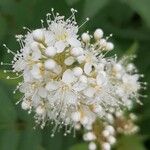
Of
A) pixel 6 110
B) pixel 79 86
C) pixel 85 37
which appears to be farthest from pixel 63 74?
pixel 6 110

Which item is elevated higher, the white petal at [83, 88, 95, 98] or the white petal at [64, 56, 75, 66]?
the white petal at [64, 56, 75, 66]

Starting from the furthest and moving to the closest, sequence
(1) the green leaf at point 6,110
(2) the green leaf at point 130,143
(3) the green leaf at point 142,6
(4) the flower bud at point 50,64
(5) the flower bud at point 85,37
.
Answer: (2) the green leaf at point 130,143 < (3) the green leaf at point 142,6 < (1) the green leaf at point 6,110 < (5) the flower bud at point 85,37 < (4) the flower bud at point 50,64

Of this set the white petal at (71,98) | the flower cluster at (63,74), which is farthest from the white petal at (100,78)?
the white petal at (71,98)

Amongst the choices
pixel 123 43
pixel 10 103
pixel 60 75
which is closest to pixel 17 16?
pixel 10 103

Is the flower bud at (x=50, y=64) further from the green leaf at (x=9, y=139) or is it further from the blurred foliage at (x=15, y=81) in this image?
the green leaf at (x=9, y=139)

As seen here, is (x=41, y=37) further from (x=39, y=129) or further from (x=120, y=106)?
(x=120, y=106)

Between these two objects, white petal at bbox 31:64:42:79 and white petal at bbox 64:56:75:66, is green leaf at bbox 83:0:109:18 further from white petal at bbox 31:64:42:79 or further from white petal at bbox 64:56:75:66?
white petal at bbox 31:64:42:79

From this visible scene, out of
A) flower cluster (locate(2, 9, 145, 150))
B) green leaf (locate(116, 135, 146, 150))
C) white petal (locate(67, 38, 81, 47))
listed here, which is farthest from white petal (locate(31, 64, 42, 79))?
green leaf (locate(116, 135, 146, 150))
